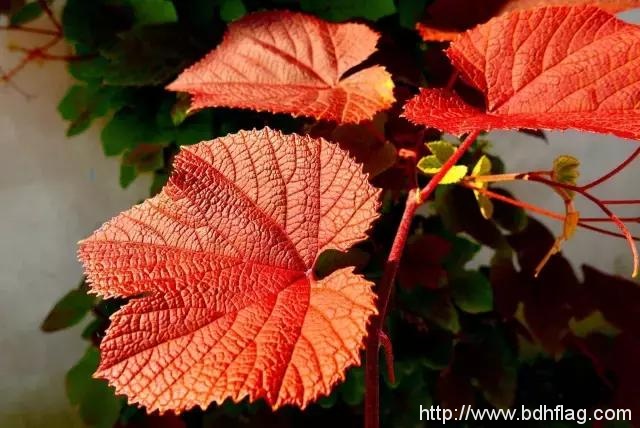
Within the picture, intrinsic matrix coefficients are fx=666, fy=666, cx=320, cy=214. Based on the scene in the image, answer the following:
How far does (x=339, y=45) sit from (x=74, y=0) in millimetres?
256

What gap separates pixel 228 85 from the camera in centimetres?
44

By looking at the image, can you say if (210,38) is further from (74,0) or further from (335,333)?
(335,333)

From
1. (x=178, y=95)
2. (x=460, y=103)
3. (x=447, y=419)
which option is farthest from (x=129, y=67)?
(x=447, y=419)

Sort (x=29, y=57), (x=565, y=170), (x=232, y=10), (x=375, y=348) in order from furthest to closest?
(x=29, y=57) → (x=232, y=10) → (x=565, y=170) → (x=375, y=348)

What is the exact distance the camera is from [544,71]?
369 millimetres

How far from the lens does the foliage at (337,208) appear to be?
0.89ft

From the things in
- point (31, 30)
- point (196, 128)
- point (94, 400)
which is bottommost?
point (94, 400)

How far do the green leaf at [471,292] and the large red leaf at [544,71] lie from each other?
28cm

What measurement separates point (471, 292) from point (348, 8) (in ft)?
0.90

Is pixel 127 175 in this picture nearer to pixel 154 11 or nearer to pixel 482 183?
pixel 154 11

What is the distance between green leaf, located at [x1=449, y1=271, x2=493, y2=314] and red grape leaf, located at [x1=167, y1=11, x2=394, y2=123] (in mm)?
241

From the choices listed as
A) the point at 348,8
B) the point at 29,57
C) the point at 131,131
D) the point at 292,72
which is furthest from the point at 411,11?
the point at 29,57

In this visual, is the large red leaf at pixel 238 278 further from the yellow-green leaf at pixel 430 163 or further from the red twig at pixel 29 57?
the red twig at pixel 29 57

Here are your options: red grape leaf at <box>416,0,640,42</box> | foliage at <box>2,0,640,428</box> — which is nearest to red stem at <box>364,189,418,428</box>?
foliage at <box>2,0,640,428</box>
